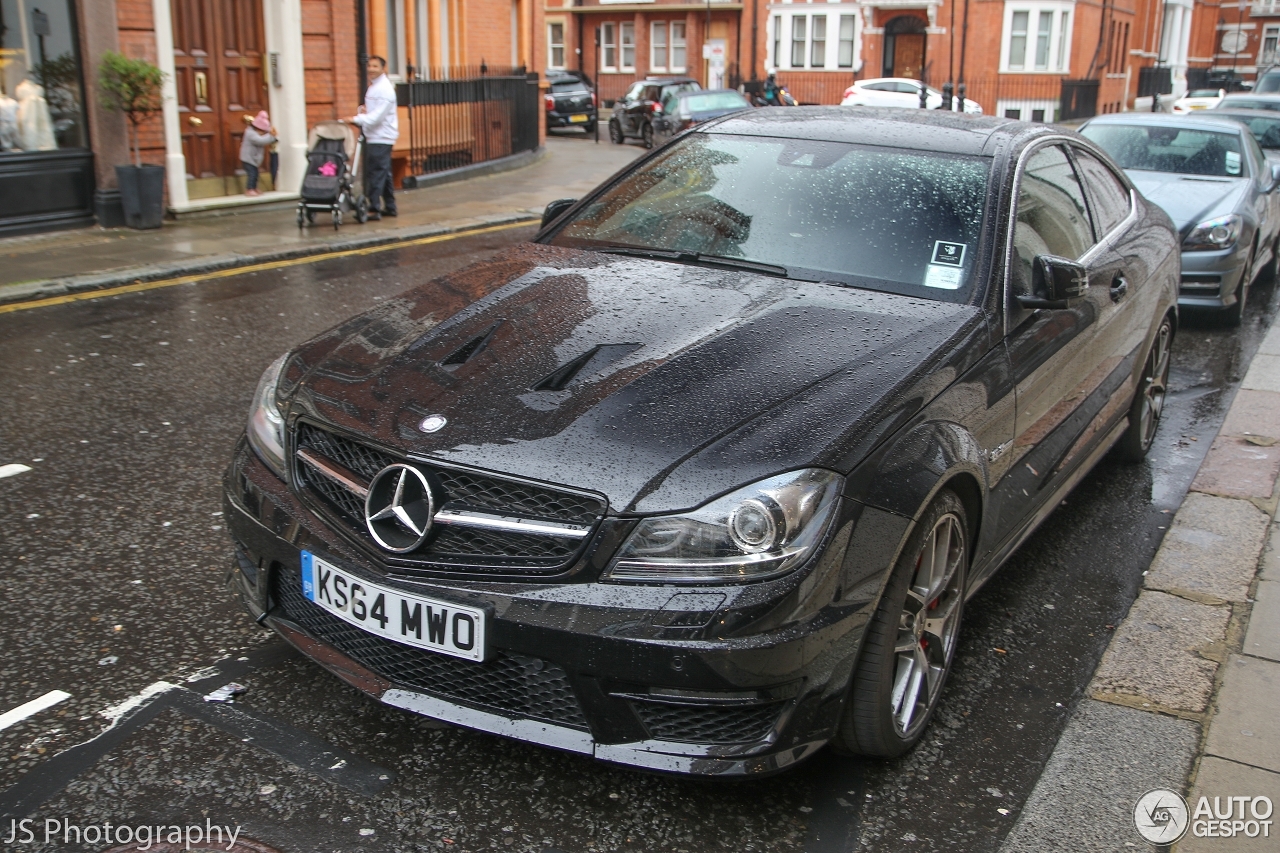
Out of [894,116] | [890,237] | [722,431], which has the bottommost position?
[722,431]

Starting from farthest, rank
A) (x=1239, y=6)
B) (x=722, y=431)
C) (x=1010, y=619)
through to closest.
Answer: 1. (x=1239, y=6)
2. (x=1010, y=619)
3. (x=722, y=431)

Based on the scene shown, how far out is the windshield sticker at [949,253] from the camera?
389 cm

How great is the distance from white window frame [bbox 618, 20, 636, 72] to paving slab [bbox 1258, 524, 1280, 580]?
53.3 m

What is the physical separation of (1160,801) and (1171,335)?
3734 millimetres

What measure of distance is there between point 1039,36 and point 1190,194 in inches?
1599

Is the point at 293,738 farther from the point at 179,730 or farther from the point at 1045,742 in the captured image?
the point at 1045,742

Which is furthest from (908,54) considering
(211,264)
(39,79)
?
(211,264)

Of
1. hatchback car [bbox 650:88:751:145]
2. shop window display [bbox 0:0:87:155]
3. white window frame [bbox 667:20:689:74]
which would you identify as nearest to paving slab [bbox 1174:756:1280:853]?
shop window display [bbox 0:0:87:155]

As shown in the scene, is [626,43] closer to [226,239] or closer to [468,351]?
[226,239]

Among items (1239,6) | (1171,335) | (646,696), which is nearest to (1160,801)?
(646,696)

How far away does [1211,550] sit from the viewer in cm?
488

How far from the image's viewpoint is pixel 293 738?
325 centimetres

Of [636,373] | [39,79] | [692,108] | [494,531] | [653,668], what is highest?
[39,79]

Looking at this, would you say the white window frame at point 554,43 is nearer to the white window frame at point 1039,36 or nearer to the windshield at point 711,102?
the white window frame at point 1039,36
